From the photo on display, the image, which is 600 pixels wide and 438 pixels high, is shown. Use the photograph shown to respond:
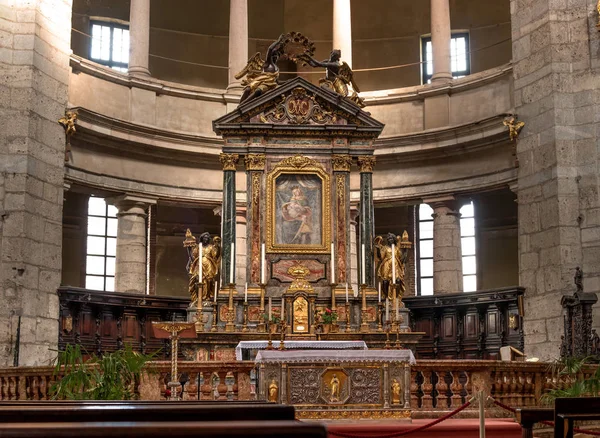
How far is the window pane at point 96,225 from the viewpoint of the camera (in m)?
24.6

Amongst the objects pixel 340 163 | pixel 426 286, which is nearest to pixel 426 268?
pixel 426 286

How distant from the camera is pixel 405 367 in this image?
10.9 meters

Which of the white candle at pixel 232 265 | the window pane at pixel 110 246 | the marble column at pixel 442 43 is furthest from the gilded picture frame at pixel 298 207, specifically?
the window pane at pixel 110 246

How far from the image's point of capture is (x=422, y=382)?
11.2 m

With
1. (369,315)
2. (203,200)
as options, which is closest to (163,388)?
(369,315)

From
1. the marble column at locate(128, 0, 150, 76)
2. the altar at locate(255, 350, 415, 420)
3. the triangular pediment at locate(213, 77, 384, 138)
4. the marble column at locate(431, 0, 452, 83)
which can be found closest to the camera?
the altar at locate(255, 350, 415, 420)

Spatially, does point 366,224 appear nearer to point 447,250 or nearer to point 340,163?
point 340,163

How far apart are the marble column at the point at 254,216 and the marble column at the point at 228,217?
290 millimetres

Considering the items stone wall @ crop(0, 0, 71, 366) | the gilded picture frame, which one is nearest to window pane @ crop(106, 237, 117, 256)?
stone wall @ crop(0, 0, 71, 366)

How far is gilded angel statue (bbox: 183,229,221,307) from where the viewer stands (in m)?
16.1

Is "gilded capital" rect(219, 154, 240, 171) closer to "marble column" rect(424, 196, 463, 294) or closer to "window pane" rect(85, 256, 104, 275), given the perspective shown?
"marble column" rect(424, 196, 463, 294)

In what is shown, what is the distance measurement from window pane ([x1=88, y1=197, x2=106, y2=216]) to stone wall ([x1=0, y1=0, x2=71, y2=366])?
18.2 ft

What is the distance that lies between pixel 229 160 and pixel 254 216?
1.21 m

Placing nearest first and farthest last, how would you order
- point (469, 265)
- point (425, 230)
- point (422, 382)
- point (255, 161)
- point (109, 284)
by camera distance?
1. point (422, 382)
2. point (255, 161)
3. point (109, 284)
4. point (469, 265)
5. point (425, 230)
